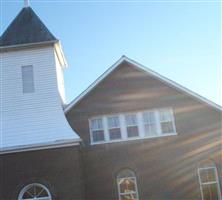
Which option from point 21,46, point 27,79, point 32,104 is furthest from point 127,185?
point 21,46

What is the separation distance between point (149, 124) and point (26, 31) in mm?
9039

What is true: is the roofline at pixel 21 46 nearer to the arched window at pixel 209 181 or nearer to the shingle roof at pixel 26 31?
the shingle roof at pixel 26 31

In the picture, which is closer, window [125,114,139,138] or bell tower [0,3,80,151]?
bell tower [0,3,80,151]

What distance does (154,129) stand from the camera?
2505 centimetres

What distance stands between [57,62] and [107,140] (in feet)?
18.7

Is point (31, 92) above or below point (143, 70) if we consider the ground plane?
below

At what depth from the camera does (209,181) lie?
79.8 feet

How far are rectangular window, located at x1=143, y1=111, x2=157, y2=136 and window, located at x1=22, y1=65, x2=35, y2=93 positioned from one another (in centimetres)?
655

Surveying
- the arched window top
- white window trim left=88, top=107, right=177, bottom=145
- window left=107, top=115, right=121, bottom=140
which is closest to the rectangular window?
white window trim left=88, top=107, right=177, bottom=145

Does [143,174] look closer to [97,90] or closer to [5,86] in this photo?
[97,90]

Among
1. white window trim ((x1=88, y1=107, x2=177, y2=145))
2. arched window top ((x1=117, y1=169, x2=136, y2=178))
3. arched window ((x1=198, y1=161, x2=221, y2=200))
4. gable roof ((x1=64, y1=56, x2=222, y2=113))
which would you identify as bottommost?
arched window ((x1=198, y1=161, x2=221, y2=200))

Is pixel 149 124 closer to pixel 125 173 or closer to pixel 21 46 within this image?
pixel 125 173

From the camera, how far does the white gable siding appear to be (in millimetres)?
23234

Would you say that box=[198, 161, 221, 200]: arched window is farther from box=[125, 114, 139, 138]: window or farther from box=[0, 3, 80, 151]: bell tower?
box=[0, 3, 80, 151]: bell tower
